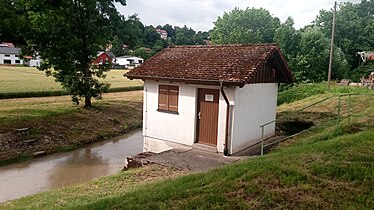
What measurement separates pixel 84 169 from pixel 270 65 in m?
9.14

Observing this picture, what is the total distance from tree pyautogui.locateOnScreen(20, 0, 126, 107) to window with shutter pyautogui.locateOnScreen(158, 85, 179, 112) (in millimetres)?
11217

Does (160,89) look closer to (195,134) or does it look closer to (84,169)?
(195,134)

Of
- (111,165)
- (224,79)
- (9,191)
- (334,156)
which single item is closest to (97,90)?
(111,165)

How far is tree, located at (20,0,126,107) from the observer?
821 inches

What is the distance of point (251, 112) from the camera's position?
12.8m

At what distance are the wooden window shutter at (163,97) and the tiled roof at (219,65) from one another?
0.56m

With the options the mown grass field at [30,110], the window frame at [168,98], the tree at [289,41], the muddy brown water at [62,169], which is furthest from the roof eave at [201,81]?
the tree at [289,41]

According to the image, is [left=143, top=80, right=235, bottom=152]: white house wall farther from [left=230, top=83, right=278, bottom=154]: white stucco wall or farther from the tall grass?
the tall grass

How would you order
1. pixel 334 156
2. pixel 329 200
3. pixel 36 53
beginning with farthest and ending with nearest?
pixel 36 53 → pixel 334 156 → pixel 329 200

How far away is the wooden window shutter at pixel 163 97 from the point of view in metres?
13.3

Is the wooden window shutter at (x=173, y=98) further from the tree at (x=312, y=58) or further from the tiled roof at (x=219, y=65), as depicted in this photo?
the tree at (x=312, y=58)

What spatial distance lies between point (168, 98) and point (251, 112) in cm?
338

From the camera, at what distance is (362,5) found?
58.7m

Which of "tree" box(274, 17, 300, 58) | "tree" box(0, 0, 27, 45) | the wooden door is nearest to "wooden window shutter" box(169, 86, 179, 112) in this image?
the wooden door
